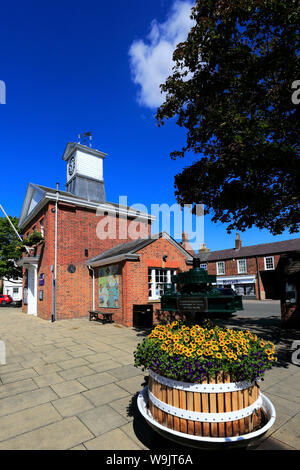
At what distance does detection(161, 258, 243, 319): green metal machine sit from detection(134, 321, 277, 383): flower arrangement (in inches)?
11.7

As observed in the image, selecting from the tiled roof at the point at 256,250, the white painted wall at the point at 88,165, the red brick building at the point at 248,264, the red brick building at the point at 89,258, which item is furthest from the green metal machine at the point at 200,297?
the tiled roof at the point at 256,250

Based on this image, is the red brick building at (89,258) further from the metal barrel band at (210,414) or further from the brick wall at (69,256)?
the metal barrel band at (210,414)

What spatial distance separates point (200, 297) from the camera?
348cm

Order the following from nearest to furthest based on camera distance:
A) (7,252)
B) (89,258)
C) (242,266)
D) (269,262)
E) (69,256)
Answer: (69,256) → (89,258) → (7,252) → (269,262) → (242,266)

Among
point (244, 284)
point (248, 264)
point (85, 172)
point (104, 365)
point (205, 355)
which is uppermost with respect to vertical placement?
point (85, 172)

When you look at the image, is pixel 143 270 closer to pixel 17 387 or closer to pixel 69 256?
pixel 69 256

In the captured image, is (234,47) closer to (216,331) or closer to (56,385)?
(216,331)

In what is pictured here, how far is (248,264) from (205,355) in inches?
1350

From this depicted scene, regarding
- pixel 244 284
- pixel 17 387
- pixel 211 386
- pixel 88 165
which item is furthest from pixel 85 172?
pixel 244 284

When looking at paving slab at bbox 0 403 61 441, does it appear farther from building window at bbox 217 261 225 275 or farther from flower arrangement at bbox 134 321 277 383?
building window at bbox 217 261 225 275

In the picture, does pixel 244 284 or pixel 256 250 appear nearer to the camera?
pixel 244 284

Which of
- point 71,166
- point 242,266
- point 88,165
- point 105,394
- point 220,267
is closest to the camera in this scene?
point 105,394

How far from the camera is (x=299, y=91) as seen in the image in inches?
228

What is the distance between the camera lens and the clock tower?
1958 centimetres
